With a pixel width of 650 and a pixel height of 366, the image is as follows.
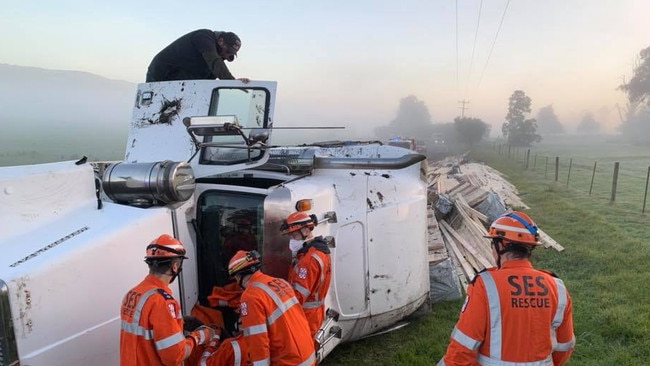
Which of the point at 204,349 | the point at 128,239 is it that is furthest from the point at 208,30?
the point at 204,349

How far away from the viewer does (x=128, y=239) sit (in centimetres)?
303

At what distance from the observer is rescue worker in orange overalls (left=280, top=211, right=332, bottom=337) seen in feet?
12.4

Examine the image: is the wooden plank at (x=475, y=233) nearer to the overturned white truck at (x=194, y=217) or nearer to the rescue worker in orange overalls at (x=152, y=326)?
the overturned white truck at (x=194, y=217)

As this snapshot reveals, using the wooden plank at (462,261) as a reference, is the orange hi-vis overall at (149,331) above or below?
above

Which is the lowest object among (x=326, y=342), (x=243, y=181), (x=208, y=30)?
(x=326, y=342)

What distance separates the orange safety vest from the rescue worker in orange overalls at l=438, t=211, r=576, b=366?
1.37m

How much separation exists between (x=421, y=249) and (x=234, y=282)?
2410 millimetres

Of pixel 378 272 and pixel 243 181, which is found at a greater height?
pixel 243 181

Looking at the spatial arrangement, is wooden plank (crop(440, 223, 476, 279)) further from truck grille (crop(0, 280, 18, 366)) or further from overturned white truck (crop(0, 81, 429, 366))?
truck grille (crop(0, 280, 18, 366))

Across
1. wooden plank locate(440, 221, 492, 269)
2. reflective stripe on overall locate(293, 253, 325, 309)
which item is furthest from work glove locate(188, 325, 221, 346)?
wooden plank locate(440, 221, 492, 269)

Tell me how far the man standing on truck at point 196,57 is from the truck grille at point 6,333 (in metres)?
3.23

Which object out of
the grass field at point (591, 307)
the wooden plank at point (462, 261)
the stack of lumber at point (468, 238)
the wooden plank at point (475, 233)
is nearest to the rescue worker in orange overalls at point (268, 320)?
the grass field at point (591, 307)

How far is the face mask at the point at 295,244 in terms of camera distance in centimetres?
389

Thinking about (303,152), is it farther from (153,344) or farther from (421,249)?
(153,344)
